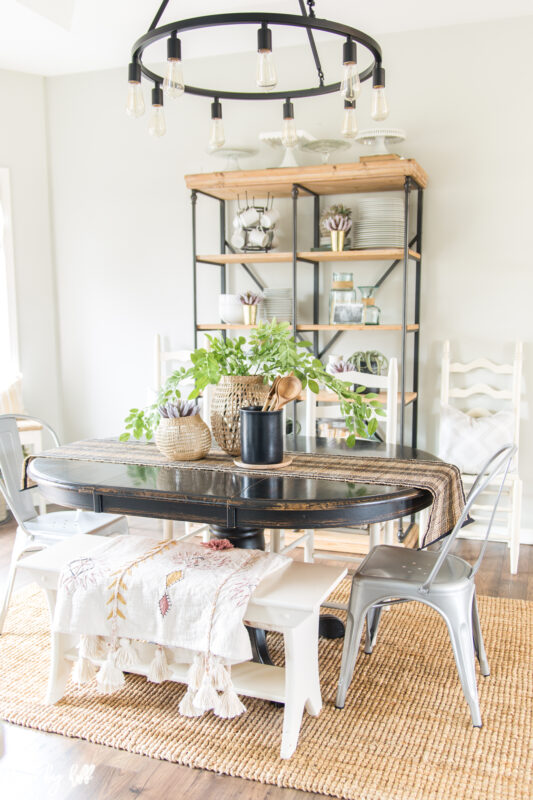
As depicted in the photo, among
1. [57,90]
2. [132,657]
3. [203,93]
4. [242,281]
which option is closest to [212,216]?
[242,281]

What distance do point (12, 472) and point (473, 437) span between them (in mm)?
2162

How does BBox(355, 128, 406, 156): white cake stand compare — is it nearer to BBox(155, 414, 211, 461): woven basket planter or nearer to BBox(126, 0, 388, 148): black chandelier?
BBox(126, 0, 388, 148): black chandelier

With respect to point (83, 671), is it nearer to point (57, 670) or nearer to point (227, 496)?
point (57, 670)

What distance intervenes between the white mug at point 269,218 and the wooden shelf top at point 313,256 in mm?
156

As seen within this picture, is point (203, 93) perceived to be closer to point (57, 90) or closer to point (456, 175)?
point (456, 175)

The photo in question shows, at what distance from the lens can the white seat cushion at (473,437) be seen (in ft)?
11.5

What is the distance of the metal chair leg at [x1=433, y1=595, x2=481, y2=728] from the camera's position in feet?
6.51

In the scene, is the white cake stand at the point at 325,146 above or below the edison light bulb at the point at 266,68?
above

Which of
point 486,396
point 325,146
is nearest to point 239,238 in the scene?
point 325,146

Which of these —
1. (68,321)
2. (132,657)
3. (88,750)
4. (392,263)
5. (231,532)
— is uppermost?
(392,263)

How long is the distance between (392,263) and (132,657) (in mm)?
2562

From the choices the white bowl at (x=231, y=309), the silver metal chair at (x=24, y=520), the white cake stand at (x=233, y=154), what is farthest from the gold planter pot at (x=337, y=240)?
the silver metal chair at (x=24, y=520)

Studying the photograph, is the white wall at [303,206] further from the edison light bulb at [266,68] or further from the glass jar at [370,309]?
the edison light bulb at [266,68]

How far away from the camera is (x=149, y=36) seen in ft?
6.07
